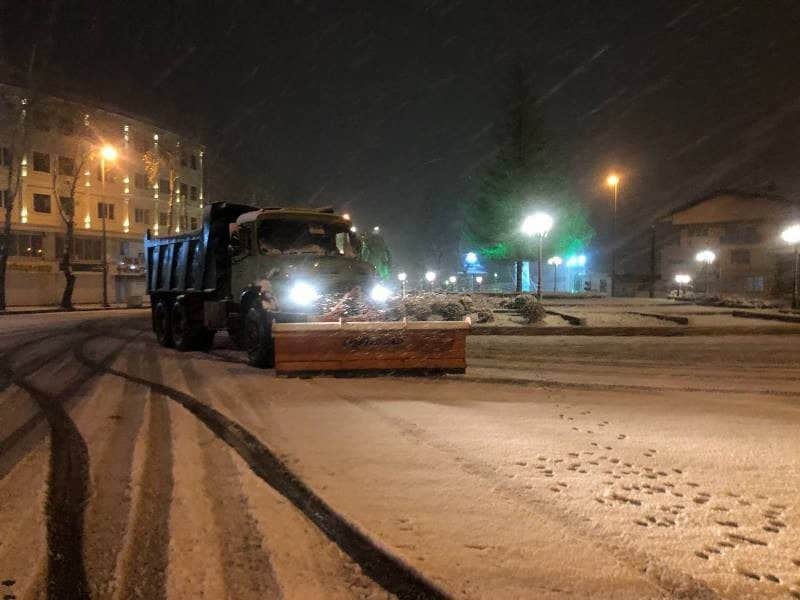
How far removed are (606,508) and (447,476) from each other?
1.37 metres

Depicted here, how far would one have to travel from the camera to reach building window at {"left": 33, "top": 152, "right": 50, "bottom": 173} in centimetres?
5166

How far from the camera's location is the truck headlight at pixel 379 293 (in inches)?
499

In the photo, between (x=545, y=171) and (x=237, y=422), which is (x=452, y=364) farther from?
(x=545, y=171)

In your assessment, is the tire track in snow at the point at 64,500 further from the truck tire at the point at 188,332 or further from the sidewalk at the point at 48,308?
the sidewalk at the point at 48,308

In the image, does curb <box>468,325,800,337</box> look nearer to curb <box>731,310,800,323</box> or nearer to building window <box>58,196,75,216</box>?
curb <box>731,310,800,323</box>

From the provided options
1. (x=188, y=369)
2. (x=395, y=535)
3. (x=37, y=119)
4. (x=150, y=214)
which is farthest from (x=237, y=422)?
(x=150, y=214)

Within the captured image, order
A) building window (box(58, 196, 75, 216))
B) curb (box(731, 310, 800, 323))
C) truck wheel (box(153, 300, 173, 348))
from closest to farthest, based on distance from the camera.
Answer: truck wheel (box(153, 300, 173, 348))
curb (box(731, 310, 800, 323))
building window (box(58, 196, 75, 216))

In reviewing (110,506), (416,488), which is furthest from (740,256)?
(110,506)

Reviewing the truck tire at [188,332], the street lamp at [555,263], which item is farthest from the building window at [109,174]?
the truck tire at [188,332]

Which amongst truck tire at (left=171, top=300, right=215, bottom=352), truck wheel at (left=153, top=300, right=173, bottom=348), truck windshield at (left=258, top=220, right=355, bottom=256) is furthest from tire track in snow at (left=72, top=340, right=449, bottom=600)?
truck wheel at (left=153, top=300, right=173, bottom=348)

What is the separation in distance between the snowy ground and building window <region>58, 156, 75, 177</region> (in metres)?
48.0

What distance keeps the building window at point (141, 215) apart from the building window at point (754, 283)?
2076 inches

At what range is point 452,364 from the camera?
11.5 metres

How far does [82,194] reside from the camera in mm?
55312
